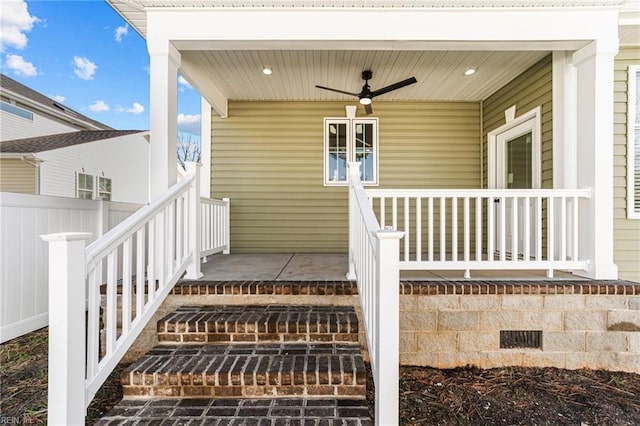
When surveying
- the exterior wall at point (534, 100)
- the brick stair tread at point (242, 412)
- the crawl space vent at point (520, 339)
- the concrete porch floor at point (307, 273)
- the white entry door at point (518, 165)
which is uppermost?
the exterior wall at point (534, 100)

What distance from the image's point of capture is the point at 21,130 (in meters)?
8.28

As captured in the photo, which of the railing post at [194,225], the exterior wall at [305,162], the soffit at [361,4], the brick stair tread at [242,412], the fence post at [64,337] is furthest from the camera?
the exterior wall at [305,162]

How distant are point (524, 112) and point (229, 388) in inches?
183

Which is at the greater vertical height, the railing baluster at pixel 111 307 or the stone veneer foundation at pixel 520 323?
the railing baluster at pixel 111 307

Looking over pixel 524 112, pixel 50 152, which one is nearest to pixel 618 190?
pixel 524 112

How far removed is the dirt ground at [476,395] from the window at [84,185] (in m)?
7.79

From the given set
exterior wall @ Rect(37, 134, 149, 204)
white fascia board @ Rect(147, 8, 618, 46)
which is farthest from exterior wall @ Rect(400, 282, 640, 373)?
exterior wall @ Rect(37, 134, 149, 204)

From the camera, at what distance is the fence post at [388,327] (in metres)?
1.72

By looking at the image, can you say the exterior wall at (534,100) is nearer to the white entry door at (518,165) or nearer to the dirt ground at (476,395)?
the white entry door at (518,165)

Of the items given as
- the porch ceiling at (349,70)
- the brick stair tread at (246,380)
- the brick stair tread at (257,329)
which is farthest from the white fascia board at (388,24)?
the brick stair tread at (246,380)

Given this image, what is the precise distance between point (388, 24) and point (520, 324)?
2982 millimetres

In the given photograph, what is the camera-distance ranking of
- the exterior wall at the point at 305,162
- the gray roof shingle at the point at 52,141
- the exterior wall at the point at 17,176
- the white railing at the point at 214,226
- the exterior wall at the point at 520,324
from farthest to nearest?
the gray roof shingle at the point at 52,141, the exterior wall at the point at 17,176, the exterior wall at the point at 305,162, the white railing at the point at 214,226, the exterior wall at the point at 520,324

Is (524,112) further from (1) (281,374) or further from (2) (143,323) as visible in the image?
(2) (143,323)

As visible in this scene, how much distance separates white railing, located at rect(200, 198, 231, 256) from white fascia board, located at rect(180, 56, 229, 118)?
4.90 ft
